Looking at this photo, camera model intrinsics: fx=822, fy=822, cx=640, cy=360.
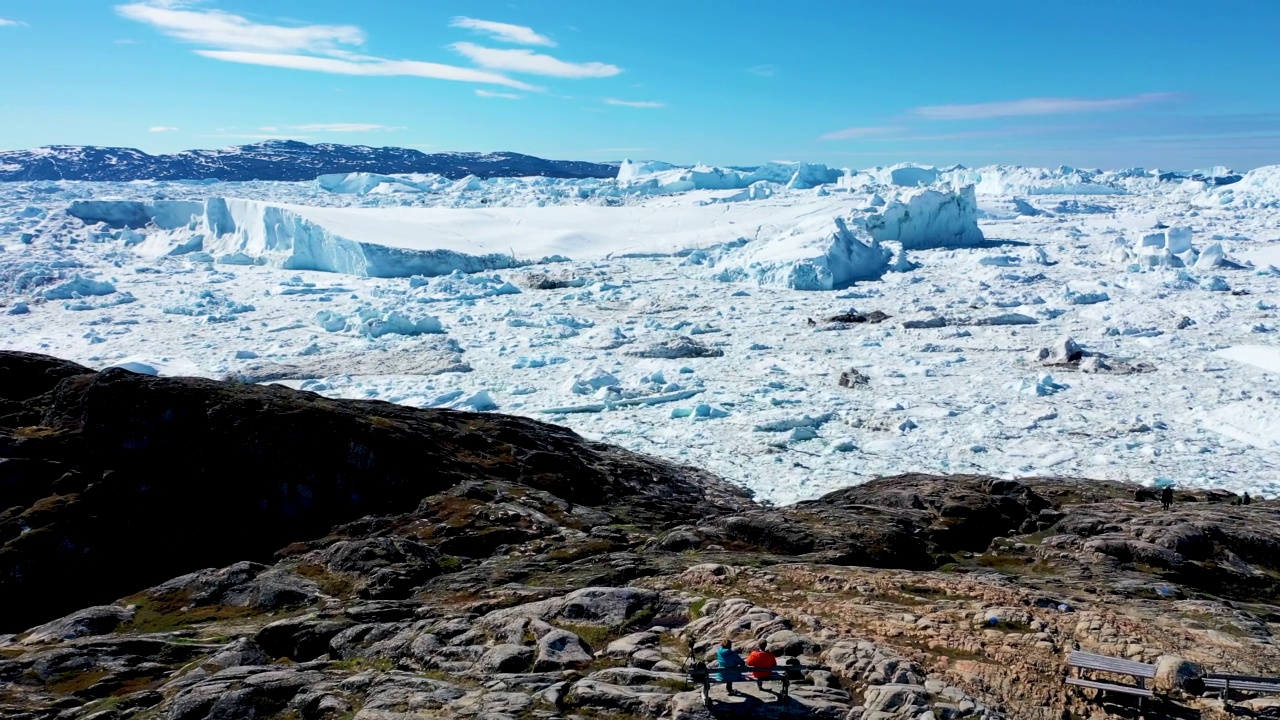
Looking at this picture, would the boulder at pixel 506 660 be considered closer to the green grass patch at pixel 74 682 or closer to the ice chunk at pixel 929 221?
the green grass patch at pixel 74 682

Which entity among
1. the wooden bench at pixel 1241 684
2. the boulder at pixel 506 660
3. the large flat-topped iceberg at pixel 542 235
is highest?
the large flat-topped iceberg at pixel 542 235

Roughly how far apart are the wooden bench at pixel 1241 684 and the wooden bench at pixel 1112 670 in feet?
1.52

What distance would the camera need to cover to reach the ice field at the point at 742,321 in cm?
2316

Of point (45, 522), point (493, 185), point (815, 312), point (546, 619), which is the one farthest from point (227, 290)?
point (493, 185)

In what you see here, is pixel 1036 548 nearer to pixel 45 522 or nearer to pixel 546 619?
pixel 546 619

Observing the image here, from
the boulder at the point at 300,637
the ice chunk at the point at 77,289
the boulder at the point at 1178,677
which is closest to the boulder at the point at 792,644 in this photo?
the boulder at the point at 1178,677

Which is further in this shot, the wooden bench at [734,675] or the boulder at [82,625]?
the boulder at [82,625]

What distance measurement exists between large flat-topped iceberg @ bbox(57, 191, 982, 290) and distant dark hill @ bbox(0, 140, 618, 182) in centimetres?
6997

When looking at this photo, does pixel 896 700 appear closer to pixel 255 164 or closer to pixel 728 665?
pixel 728 665

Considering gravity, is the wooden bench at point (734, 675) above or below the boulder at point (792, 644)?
above

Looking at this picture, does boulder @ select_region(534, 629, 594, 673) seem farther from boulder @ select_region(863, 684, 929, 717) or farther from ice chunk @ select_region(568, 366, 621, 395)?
ice chunk @ select_region(568, 366, 621, 395)

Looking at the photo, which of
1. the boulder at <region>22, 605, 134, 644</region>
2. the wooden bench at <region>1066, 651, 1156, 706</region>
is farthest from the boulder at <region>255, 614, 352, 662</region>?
the wooden bench at <region>1066, 651, 1156, 706</region>

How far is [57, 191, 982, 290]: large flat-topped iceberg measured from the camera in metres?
52.4

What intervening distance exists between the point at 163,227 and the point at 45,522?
58.9 metres
